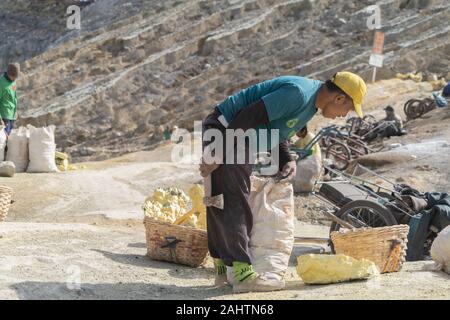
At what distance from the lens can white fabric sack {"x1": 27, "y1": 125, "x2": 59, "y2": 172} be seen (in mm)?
10125

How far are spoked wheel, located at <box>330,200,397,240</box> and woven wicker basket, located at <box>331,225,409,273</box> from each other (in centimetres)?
138

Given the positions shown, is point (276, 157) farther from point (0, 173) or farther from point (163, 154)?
point (163, 154)

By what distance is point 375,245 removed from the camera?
4996 millimetres

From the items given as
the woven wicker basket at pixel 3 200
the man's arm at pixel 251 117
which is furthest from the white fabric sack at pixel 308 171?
the man's arm at pixel 251 117

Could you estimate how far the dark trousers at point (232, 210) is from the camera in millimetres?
4391

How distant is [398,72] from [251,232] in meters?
17.1

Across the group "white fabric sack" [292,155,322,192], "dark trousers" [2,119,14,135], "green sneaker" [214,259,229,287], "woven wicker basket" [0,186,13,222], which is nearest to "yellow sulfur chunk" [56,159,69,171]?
"dark trousers" [2,119,14,135]

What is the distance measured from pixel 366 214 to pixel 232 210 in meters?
2.47

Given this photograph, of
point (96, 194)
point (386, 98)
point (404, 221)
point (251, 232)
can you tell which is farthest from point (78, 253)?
point (386, 98)

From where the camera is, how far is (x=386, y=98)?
1872cm

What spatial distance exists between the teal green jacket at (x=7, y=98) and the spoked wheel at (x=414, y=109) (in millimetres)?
8411

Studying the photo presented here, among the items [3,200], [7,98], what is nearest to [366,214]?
[3,200]

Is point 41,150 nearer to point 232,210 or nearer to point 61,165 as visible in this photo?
point 61,165

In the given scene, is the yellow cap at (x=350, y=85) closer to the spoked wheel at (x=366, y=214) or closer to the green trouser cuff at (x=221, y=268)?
the green trouser cuff at (x=221, y=268)
